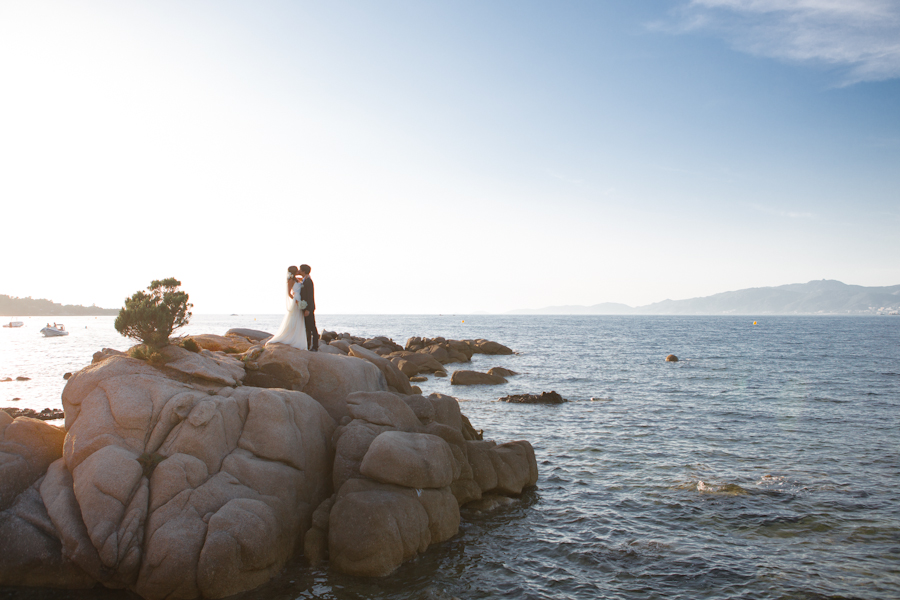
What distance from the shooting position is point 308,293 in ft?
70.7

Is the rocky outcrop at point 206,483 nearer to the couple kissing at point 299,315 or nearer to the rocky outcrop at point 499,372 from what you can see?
the couple kissing at point 299,315

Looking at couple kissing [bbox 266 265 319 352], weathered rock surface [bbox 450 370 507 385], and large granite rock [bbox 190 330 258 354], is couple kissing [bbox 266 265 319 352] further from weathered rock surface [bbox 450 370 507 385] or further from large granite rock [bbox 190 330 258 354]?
weathered rock surface [bbox 450 370 507 385]

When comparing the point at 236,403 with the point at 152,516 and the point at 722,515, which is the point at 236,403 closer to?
the point at 152,516

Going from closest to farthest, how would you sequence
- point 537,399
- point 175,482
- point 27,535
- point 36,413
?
point 27,535, point 175,482, point 36,413, point 537,399

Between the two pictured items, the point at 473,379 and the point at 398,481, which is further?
the point at 473,379

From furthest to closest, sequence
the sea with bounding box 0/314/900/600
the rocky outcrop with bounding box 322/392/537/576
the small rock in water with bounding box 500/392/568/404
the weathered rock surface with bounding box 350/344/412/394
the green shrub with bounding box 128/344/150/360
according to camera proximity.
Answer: the small rock in water with bounding box 500/392/568/404 < the weathered rock surface with bounding box 350/344/412/394 < the green shrub with bounding box 128/344/150/360 < the rocky outcrop with bounding box 322/392/537/576 < the sea with bounding box 0/314/900/600

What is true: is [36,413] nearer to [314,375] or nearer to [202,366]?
[202,366]

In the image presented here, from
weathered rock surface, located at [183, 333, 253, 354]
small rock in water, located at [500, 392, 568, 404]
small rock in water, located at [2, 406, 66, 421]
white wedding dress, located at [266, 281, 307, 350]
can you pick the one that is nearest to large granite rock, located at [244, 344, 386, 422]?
white wedding dress, located at [266, 281, 307, 350]

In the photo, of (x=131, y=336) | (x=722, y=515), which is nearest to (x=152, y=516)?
(x=131, y=336)

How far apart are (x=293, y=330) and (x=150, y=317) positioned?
5.46m

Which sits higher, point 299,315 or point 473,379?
point 299,315

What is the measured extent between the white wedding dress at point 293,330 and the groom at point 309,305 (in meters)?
0.52

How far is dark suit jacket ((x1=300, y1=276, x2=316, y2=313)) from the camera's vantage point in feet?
70.1

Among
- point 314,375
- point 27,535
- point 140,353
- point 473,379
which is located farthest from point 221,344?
point 473,379
